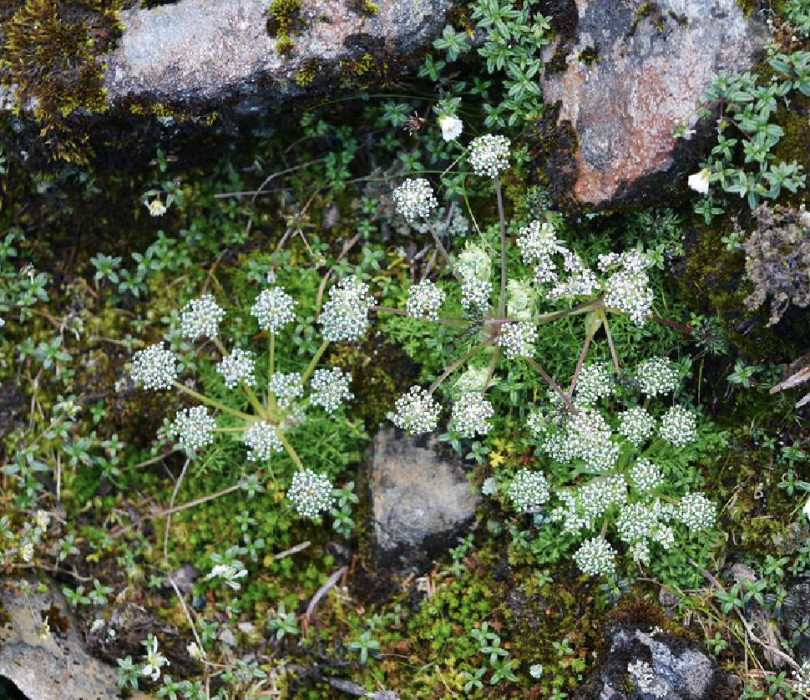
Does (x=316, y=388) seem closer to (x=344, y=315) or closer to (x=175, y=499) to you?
(x=344, y=315)

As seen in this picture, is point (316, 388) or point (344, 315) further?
point (316, 388)

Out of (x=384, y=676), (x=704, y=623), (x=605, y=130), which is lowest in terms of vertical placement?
(x=384, y=676)

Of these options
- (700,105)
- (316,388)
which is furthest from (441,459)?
(700,105)

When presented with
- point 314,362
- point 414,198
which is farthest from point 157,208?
point 414,198

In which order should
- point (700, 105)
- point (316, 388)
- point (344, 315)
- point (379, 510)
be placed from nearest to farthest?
point (700, 105), point (344, 315), point (316, 388), point (379, 510)

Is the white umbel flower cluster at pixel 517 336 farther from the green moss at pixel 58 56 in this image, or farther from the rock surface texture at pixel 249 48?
the green moss at pixel 58 56

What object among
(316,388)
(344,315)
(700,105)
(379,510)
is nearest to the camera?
(700,105)

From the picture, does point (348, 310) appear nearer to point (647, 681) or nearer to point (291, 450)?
point (291, 450)
